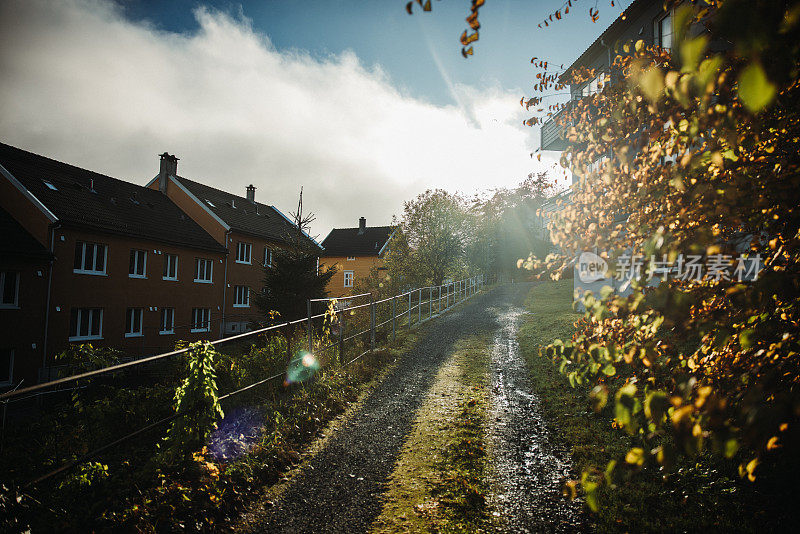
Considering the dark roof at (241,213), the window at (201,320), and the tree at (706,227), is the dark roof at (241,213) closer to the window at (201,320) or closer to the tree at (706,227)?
the window at (201,320)

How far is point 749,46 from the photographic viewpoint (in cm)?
111

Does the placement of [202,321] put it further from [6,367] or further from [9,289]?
[9,289]

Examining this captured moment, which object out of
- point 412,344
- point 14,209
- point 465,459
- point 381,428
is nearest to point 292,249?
point 412,344

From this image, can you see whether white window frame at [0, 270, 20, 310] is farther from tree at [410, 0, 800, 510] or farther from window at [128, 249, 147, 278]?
tree at [410, 0, 800, 510]

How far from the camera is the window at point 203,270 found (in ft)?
80.3

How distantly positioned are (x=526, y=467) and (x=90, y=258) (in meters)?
21.4

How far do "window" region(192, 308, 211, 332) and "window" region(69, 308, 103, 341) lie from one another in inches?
219

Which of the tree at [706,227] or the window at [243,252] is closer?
the tree at [706,227]

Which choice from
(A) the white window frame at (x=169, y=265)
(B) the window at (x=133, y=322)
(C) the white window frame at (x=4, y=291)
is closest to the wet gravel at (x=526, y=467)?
(C) the white window frame at (x=4, y=291)

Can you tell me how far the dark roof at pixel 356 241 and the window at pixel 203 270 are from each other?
23.3 meters

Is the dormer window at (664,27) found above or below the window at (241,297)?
above

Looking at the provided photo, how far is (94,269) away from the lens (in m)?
18.5

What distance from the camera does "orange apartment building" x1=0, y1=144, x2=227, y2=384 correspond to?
1566 centimetres

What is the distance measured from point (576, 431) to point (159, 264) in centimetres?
2281
